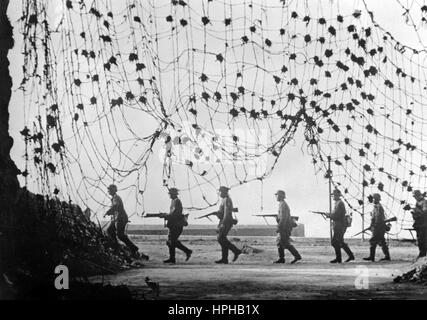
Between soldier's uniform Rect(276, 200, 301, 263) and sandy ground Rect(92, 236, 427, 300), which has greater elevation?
soldier's uniform Rect(276, 200, 301, 263)

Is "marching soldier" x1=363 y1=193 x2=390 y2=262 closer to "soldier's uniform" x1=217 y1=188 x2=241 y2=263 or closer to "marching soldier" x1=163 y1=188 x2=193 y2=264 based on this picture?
"soldier's uniform" x1=217 y1=188 x2=241 y2=263

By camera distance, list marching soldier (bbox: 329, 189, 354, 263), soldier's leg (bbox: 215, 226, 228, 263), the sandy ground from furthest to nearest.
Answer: marching soldier (bbox: 329, 189, 354, 263), soldier's leg (bbox: 215, 226, 228, 263), the sandy ground

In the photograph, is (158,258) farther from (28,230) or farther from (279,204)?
(28,230)

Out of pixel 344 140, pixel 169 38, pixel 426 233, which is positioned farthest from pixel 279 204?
pixel 169 38

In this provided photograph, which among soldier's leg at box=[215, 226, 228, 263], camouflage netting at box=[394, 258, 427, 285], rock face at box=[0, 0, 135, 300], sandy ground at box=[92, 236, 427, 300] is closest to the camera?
rock face at box=[0, 0, 135, 300]

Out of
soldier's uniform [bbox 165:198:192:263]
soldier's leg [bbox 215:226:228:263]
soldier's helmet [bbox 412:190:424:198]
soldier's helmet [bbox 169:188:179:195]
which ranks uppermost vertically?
soldier's helmet [bbox 169:188:179:195]

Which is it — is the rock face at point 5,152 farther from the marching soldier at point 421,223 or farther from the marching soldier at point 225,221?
the marching soldier at point 421,223

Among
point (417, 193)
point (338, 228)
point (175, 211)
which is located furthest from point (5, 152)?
point (338, 228)

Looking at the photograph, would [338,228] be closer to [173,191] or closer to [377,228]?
[377,228]

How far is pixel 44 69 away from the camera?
6.97 metres

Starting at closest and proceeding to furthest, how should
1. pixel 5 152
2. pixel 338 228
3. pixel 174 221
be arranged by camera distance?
pixel 5 152 → pixel 174 221 → pixel 338 228

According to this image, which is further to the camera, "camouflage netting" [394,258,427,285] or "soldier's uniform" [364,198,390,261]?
Answer: "soldier's uniform" [364,198,390,261]

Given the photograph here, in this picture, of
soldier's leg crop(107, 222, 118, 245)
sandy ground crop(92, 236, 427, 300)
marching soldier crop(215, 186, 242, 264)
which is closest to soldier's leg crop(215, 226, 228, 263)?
marching soldier crop(215, 186, 242, 264)

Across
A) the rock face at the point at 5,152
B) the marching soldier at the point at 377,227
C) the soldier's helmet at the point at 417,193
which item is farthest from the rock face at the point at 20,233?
the marching soldier at the point at 377,227
